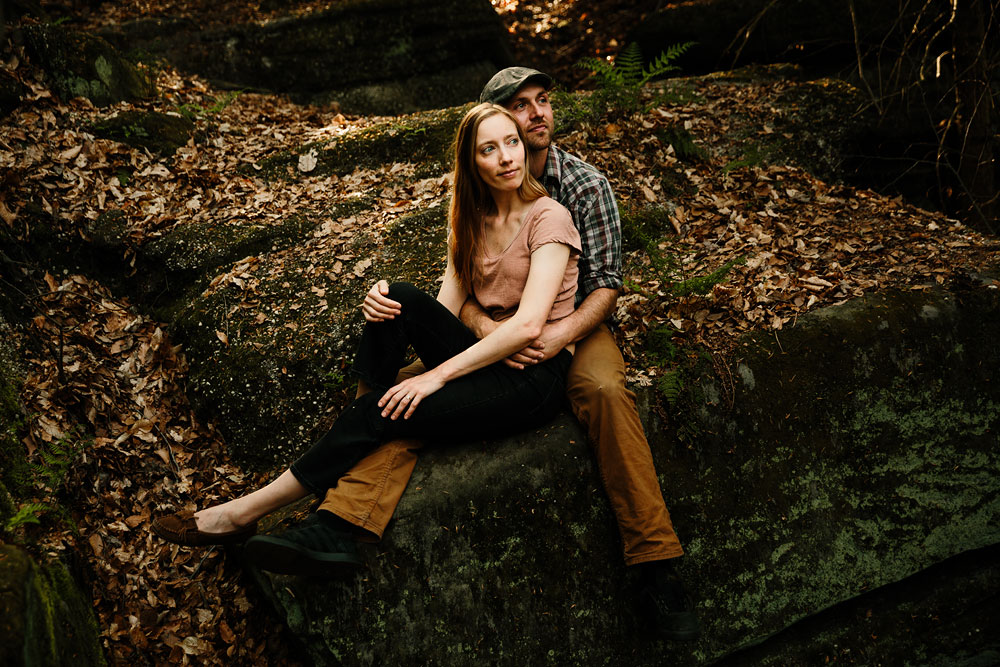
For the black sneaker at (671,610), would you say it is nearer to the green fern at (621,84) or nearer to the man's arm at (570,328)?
the man's arm at (570,328)

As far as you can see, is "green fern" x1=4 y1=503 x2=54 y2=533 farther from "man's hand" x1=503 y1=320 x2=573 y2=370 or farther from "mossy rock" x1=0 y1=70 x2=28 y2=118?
"mossy rock" x1=0 y1=70 x2=28 y2=118

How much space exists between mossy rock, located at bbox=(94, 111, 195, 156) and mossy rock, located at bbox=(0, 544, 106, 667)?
15.1ft

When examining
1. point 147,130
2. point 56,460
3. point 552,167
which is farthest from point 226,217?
point 552,167

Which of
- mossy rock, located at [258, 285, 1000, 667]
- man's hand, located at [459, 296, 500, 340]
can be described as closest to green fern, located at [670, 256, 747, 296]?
mossy rock, located at [258, 285, 1000, 667]

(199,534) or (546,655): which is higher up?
(199,534)

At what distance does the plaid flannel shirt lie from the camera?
3.92 metres

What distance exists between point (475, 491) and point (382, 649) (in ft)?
3.21

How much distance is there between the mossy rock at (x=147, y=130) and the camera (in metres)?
6.18

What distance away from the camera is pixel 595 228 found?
13.1 feet

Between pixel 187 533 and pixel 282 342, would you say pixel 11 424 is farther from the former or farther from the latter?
pixel 282 342

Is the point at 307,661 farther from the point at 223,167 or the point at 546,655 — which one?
the point at 223,167

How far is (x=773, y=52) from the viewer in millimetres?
8273

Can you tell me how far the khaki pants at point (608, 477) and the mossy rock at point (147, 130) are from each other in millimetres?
4726

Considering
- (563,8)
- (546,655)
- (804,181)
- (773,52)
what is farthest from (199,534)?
(563,8)
